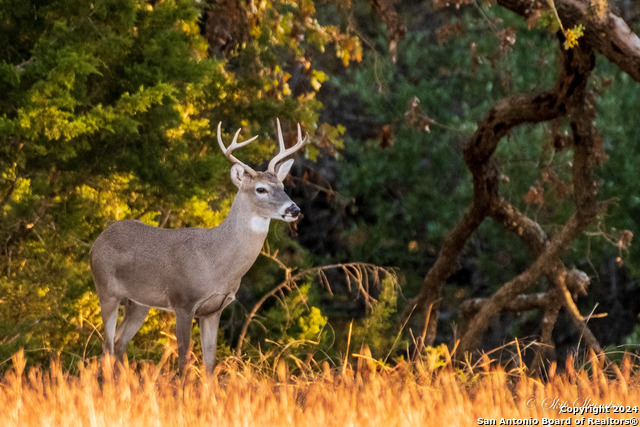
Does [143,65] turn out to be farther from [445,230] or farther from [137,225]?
[445,230]

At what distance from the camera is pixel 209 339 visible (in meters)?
7.00

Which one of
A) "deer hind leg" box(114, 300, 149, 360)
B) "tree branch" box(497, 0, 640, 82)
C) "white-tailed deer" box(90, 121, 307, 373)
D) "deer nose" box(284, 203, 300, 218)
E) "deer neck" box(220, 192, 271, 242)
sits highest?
"tree branch" box(497, 0, 640, 82)

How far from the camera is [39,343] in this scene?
8.45 metres

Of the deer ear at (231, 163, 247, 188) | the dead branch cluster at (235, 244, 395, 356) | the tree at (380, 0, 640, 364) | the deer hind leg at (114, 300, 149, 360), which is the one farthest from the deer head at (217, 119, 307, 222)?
the tree at (380, 0, 640, 364)

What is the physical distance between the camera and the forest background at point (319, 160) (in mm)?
7984

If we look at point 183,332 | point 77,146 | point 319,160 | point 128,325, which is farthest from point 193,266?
point 319,160

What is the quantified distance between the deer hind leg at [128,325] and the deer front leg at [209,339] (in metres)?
0.39

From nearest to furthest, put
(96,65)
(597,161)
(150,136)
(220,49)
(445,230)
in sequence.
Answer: (96,65) < (150,136) < (597,161) < (220,49) < (445,230)

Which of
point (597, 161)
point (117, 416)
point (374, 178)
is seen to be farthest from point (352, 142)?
point (117, 416)

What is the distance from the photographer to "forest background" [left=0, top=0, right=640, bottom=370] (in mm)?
7984

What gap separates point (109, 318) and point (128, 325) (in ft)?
0.69

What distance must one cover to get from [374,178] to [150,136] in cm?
950

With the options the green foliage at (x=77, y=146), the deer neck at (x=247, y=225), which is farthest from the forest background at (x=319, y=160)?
the deer neck at (x=247, y=225)

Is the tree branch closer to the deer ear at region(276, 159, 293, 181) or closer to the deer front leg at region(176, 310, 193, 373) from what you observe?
the deer ear at region(276, 159, 293, 181)
